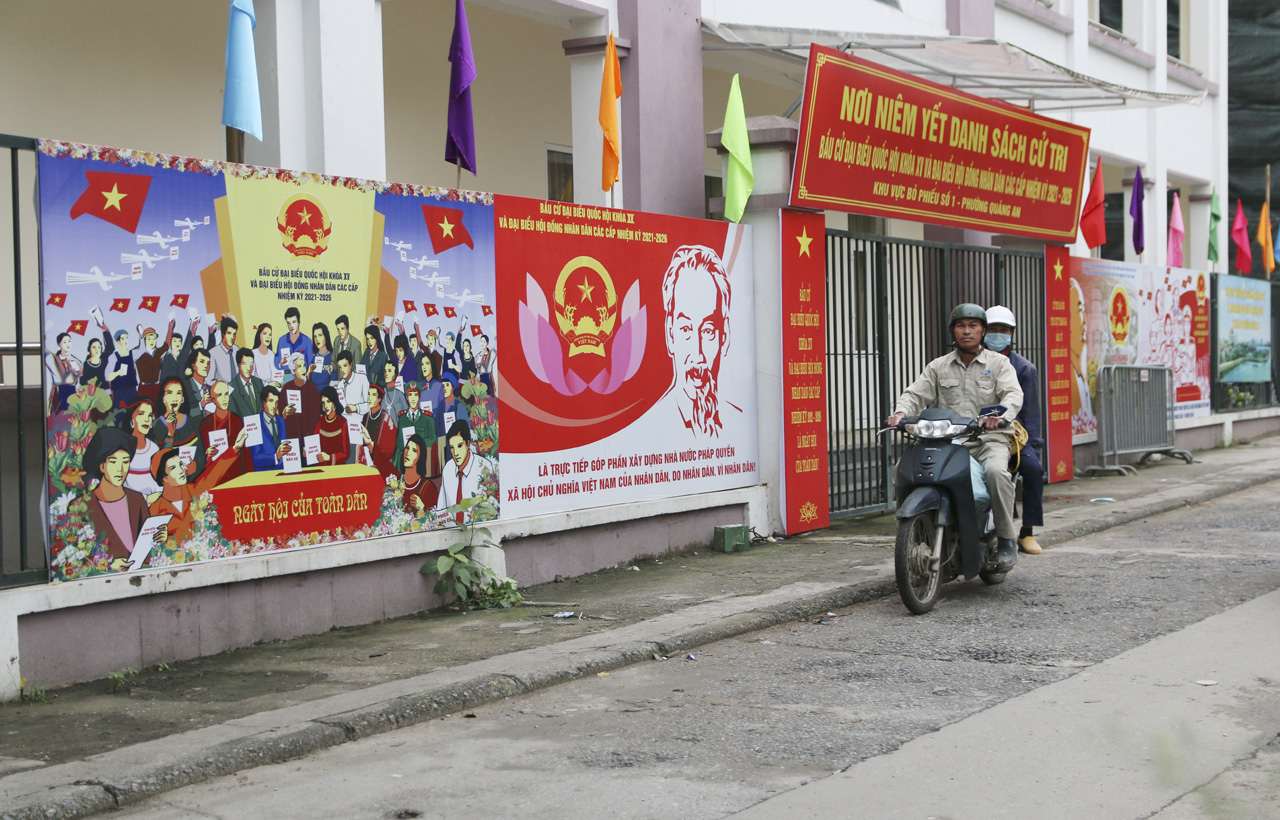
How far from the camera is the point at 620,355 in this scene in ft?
30.6

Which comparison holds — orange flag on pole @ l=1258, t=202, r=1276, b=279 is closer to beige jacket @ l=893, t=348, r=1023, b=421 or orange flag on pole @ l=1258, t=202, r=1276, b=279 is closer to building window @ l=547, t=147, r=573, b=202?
building window @ l=547, t=147, r=573, b=202

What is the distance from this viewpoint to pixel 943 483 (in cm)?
780

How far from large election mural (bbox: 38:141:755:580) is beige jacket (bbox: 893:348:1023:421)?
205 centimetres

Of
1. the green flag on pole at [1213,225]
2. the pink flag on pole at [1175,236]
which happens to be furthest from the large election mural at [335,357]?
the green flag on pole at [1213,225]

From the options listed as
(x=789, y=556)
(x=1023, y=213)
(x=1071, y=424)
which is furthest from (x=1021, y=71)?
(x=789, y=556)

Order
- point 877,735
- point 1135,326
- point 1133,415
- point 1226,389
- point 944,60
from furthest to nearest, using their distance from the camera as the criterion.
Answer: point 1226,389
point 1135,326
point 1133,415
point 944,60
point 877,735

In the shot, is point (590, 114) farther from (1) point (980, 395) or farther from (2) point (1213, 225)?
(2) point (1213, 225)

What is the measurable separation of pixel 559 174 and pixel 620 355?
→ 17.6ft

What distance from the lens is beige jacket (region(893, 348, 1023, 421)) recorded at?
8.29m

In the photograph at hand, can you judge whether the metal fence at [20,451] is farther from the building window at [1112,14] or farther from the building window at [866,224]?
the building window at [1112,14]

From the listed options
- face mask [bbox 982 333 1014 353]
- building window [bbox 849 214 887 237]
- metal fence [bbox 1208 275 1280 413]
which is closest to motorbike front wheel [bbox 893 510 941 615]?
face mask [bbox 982 333 1014 353]

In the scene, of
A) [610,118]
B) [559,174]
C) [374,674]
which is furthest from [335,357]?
[559,174]

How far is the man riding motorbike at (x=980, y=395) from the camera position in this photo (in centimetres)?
816

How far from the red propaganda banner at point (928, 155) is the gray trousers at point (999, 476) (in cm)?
305
